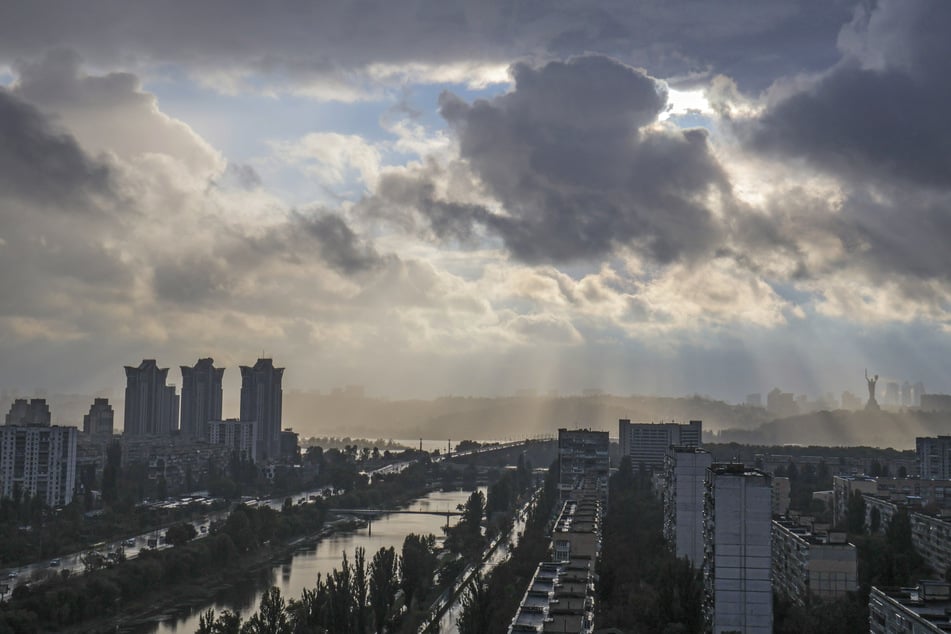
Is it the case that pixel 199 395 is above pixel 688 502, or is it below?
above

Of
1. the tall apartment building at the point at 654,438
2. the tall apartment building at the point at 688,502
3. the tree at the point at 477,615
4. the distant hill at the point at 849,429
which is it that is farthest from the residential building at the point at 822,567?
the distant hill at the point at 849,429

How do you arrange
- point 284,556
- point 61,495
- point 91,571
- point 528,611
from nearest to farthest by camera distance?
1. point 528,611
2. point 91,571
3. point 284,556
4. point 61,495

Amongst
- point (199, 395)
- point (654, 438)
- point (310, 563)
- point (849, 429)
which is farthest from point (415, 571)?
point (849, 429)

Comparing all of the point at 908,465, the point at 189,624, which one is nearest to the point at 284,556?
the point at 189,624

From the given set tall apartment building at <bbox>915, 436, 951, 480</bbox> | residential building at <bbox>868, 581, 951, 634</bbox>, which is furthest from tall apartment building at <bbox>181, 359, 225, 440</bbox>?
residential building at <bbox>868, 581, 951, 634</bbox>

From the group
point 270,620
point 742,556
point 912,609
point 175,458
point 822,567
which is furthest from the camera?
point 175,458

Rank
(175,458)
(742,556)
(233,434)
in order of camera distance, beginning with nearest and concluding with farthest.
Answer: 1. (742,556)
2. (175,458)
3. (233,434)

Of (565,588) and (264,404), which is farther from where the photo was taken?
(264,404)

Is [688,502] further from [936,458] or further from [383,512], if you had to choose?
A: [936,458]

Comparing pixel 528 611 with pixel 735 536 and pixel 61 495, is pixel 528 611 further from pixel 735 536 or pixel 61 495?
pixel 61 495
